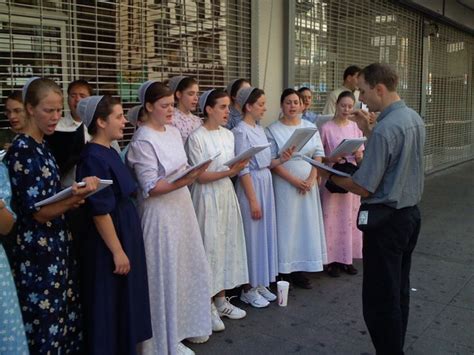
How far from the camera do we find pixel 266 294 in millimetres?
4094

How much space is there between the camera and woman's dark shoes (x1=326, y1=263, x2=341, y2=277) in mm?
4695

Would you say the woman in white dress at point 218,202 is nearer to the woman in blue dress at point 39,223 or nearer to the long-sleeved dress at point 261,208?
the long-sleeved dress at point 261,208

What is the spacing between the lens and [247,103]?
392 centimetres

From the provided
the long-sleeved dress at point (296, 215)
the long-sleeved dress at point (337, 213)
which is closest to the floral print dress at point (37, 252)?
the long-sleeved dress at point (296, 215)

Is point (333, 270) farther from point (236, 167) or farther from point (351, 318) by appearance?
point (236, 167)

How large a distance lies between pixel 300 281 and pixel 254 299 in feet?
1.95

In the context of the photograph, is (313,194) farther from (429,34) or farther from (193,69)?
(429,34)

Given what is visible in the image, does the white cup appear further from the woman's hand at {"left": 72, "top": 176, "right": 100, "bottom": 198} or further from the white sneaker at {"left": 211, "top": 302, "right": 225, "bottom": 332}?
the woman's hand at {"left": 72, "top": 176, "right": 100, "bottom": 198}

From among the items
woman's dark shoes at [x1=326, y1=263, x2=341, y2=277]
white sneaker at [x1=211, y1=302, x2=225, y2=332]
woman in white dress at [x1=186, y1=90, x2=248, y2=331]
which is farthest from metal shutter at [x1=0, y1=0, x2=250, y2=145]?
woman's dark shoes at [x1=326, y1=263, x2=341, y2=277]

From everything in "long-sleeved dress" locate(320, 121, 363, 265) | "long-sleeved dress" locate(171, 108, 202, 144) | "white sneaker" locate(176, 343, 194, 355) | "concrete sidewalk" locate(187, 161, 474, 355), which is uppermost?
"long-sleeved dress" locate(171, 108, 202, 144)

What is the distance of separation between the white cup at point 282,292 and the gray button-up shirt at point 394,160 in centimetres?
138

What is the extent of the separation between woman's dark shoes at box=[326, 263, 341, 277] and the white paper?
1.33m

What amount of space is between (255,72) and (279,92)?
513 millimetres

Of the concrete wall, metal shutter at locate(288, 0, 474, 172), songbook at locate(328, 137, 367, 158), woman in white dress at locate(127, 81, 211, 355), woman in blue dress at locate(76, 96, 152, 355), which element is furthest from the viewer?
metal shutter at locate(288, 0, 474, 172)
